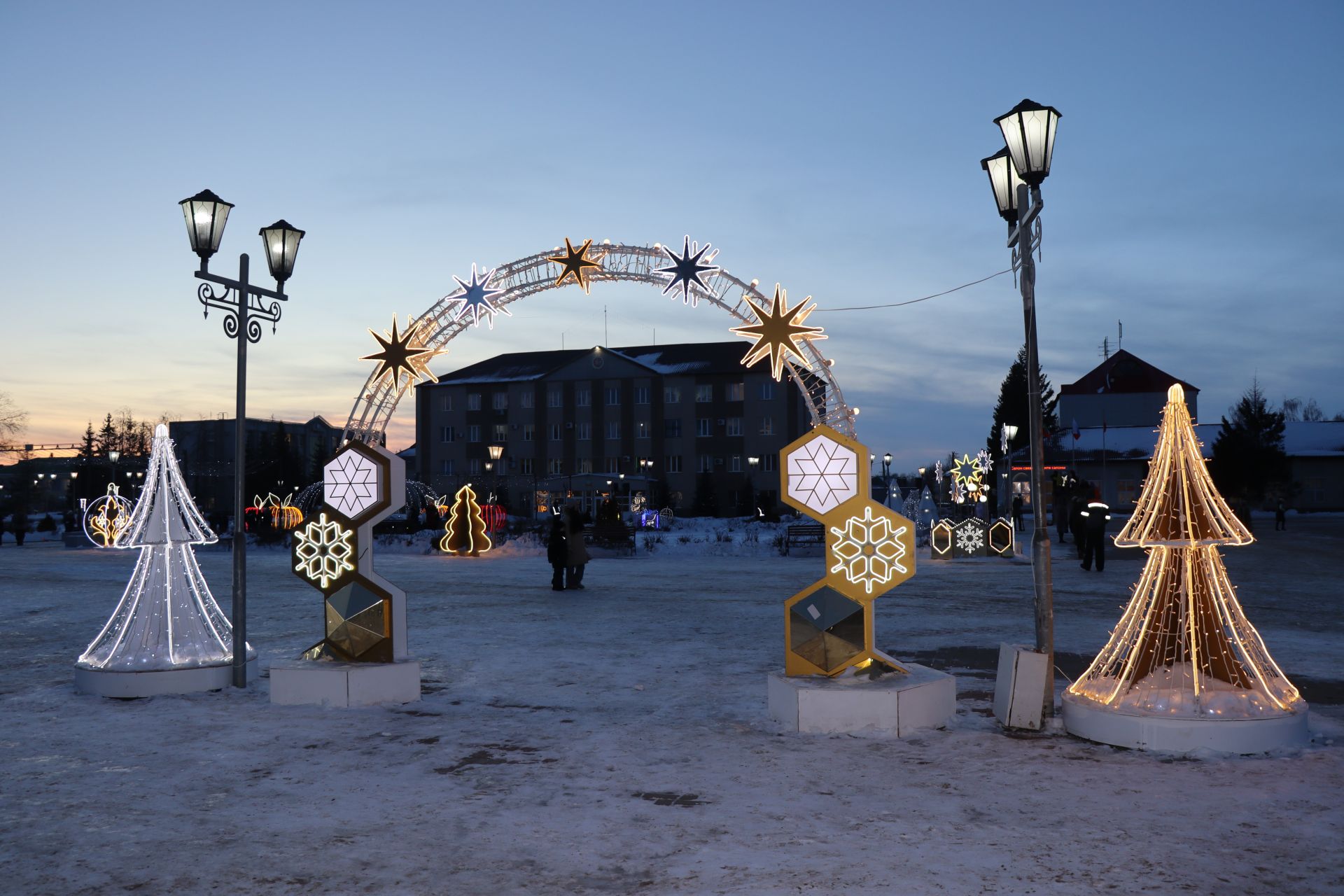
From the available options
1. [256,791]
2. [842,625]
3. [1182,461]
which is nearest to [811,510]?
[842,625]

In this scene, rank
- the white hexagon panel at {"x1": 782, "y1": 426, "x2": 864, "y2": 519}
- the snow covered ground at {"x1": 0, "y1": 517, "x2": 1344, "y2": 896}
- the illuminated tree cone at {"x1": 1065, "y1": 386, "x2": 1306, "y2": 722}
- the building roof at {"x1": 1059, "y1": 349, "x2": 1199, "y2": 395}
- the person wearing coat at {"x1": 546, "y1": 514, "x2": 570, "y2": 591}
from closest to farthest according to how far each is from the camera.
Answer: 1. the snow covered ground at {"x1": 0, "y1": 517, "x2": 1344, "y2": 896}
2. the illuminated tree cone at {"x1": 1065, "y1": 386, "x2": 1306, "y2": 722}
3. the white hexagon panel at {"x1": 782, "y1": 426, "x2": 864, "y2": 519}
4. the person wearing coat at {"x1": 546, "y1": 514, "x2": 570, "y2": 591}
5. the building roof at {"x1": 1059, "y1": 349, "x2": 1199, "y2": 395}

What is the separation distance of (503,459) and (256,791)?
63.5m

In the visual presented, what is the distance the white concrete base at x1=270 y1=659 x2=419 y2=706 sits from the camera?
27.5ft

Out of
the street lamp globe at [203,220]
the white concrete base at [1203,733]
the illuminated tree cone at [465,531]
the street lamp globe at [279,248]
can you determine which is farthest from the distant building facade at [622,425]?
the white concrete base at [1203,733]

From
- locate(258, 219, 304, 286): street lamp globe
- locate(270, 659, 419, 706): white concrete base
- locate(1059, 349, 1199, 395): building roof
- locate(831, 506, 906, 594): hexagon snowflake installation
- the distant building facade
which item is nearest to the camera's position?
locate(831, 506, 906, 594): hexagon snowflake installation

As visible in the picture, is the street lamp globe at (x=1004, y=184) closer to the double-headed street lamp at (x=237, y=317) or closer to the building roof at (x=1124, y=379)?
the double-headed street lamp at (x=237, y=317)

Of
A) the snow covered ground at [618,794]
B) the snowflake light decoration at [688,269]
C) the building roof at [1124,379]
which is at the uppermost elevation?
the building roof at [1124,379]

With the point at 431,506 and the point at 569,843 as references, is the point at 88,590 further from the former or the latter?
the point at 431,506

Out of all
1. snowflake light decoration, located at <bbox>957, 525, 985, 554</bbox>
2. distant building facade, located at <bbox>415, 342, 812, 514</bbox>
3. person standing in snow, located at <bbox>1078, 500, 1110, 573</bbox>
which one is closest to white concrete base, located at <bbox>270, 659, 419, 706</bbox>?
person standing in snow, located at <bbox>1078, 500, 1110, 573</bbox>

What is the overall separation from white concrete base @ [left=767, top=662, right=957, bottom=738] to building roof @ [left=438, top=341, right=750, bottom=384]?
183 ft

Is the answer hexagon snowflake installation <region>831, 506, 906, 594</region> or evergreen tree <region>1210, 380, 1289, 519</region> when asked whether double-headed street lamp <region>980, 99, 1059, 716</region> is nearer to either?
hexagon snowflake installation <region>831, 506, 906, 594</region>

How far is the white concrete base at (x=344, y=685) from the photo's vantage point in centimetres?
839

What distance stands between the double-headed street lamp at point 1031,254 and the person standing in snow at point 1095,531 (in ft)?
46.7

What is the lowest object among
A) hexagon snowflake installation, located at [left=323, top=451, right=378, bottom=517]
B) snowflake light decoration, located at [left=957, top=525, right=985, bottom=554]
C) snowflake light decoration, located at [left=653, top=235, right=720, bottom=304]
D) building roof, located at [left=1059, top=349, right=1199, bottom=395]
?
snowflake light decoration, located at [left=957, top=525, right=985, bottom=554]
